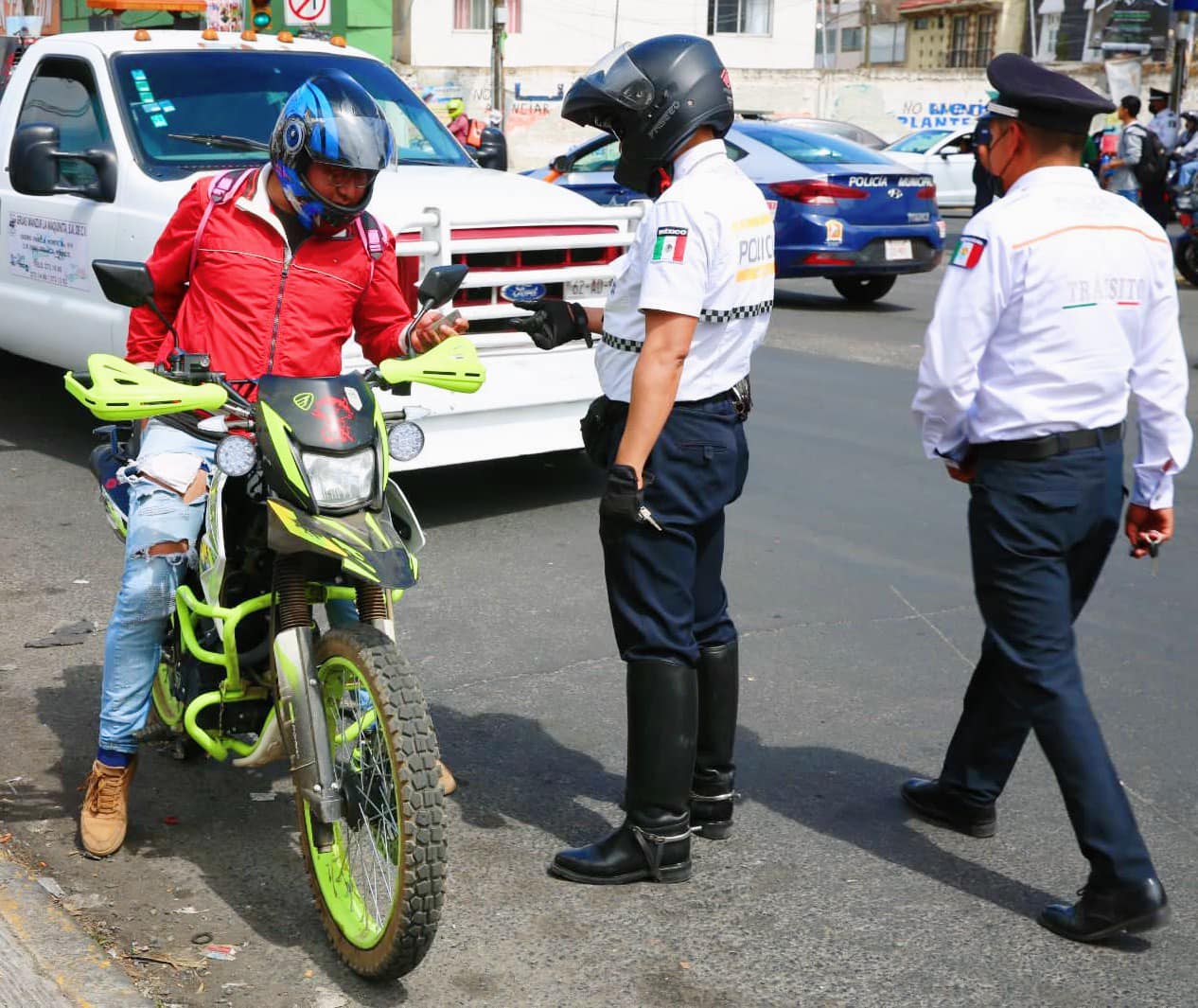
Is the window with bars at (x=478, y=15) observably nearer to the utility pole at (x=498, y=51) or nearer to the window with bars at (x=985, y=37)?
the utility pole at (x=498, y=51)

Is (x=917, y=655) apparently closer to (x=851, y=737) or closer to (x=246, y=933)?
(x=851, y=737)

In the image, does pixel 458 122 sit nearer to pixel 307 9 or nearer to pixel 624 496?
pixel 307 9

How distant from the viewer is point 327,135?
12.4ft

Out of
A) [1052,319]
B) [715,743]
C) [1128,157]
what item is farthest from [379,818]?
[1128,157]

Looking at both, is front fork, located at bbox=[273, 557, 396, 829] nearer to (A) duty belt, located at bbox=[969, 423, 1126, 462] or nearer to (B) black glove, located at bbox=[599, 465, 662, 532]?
(B) black glove, located at bbox=[599, 465, 662, 532]

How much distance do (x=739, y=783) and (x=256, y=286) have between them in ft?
6.35

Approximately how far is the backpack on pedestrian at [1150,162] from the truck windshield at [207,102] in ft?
A: 41.8

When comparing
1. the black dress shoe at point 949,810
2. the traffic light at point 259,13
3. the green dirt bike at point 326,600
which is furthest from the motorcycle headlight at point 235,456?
the traffic light at point 259,13

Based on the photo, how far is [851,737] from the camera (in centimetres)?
502

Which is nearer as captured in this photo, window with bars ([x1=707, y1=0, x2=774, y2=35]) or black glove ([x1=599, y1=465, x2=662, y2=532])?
black glove ([x1=599, y1=465, x2=662, y2=532])

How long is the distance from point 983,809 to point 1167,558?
304 cm

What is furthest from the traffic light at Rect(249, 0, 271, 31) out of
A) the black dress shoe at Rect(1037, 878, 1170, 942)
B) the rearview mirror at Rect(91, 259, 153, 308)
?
the black dress shoe at Rect(1037, 878, 1170, 942)

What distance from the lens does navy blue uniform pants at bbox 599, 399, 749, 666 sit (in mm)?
3879

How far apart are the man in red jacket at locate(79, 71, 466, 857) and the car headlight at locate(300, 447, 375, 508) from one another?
40 cm
